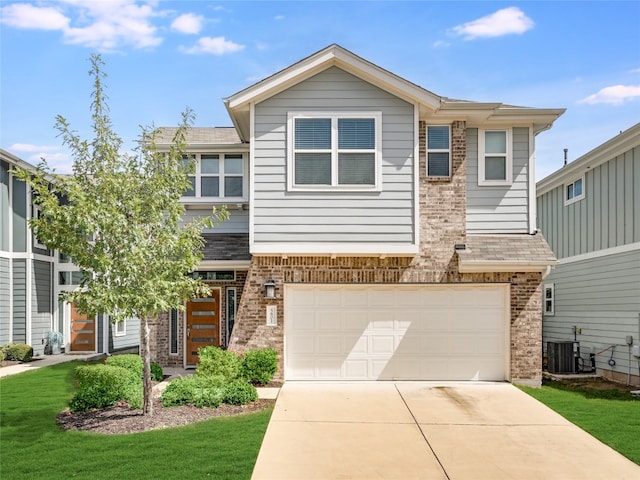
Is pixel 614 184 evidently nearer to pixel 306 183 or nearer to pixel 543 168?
pixel 306 183

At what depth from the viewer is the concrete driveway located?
21.9 feet

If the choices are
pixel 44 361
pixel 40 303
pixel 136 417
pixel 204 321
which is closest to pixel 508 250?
pixel 204 321

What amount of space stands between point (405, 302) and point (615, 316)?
564 cm

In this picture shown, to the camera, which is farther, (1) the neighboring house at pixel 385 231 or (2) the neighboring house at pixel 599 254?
(2) the neighboring house at pixel 599 254

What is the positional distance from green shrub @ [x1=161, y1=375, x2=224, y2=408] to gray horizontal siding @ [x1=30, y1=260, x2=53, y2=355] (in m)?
9.24

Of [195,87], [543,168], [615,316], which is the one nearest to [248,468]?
[195,87]

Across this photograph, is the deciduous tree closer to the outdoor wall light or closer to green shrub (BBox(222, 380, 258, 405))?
green shrub (BBox(222, 380, 258, 405))

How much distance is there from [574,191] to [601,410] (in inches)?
308

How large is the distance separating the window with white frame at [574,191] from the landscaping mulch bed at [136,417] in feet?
36.0

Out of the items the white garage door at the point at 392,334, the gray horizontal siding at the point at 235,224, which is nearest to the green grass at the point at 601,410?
the white garage door at the point at 392,334

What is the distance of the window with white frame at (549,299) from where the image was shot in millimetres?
17156

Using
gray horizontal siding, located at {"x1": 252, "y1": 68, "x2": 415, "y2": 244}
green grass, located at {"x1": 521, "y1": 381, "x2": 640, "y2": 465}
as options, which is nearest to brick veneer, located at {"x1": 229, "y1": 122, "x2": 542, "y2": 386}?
gray horizontal siding, located at {"x1": 252, "y1": 68, "x2": 415, "y2": 244}

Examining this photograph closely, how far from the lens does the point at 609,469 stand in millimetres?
6781

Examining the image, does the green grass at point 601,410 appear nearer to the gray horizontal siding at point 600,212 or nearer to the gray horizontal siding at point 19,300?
the gray horizontal siding at point 600,212
